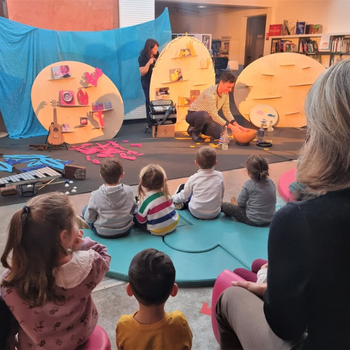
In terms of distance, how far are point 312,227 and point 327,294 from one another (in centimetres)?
20

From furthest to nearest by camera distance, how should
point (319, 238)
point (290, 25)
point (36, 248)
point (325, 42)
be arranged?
point (290, 25)
point (325, 42)
point (36, 248)
point (319, 238)

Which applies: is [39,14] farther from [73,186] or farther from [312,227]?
[312,227]

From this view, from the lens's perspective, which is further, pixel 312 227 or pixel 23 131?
pixel 23 131

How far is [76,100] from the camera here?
599 cm

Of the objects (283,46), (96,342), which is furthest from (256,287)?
(283,46)

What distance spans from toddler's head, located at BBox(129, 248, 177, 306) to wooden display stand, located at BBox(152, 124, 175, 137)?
5366 millimetres

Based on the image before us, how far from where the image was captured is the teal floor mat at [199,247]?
2395 mm

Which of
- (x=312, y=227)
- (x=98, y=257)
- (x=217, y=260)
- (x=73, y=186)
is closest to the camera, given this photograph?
(x=312, y=227)

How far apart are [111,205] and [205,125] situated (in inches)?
154

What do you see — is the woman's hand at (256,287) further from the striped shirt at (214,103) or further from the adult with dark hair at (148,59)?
the adult with dark hair at (148,59)

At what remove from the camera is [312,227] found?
3.15 feet

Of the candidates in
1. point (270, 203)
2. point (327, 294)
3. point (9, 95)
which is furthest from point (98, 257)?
point (9, 95)

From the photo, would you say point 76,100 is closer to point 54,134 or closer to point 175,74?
point 54,134

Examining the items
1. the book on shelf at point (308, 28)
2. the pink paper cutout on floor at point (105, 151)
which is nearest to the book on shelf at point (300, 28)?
the book on shelf at point (308, 28)
